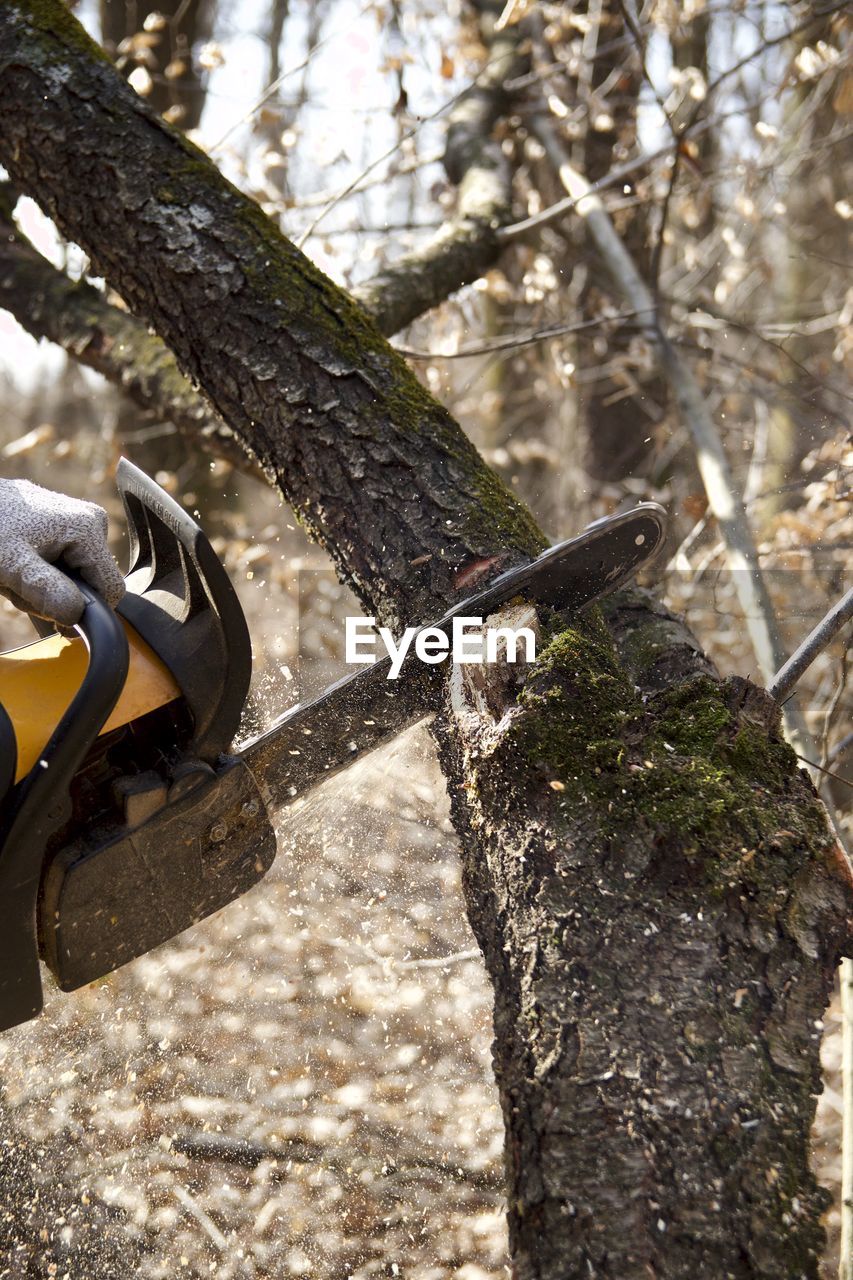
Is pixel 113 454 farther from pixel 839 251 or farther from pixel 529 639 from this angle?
pixel 839 251

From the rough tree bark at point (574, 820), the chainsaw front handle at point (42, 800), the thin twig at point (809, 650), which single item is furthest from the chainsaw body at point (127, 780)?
the thin twig at point (809, 650)

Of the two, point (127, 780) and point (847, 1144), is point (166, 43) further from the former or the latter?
point (847, 1144)

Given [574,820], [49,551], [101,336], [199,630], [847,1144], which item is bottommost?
[847,1144]

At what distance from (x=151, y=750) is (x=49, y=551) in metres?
0.37

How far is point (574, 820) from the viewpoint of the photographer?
1431 mm

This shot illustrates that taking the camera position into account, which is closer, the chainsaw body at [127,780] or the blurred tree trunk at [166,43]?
the chainsaw body at [127,780]

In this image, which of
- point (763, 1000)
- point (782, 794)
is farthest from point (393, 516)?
point (763, 1000)

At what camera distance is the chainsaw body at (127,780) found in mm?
1377

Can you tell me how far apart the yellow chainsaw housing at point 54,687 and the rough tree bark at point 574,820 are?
520 mm

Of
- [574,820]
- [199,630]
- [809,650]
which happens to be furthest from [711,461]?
[199,630]

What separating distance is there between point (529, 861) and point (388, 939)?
1.79 meters

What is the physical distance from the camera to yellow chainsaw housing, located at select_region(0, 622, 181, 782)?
1407mm

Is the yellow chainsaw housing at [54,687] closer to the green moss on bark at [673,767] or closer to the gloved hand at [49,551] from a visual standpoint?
the gloved hand at [49,551]

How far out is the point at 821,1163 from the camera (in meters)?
2.63
